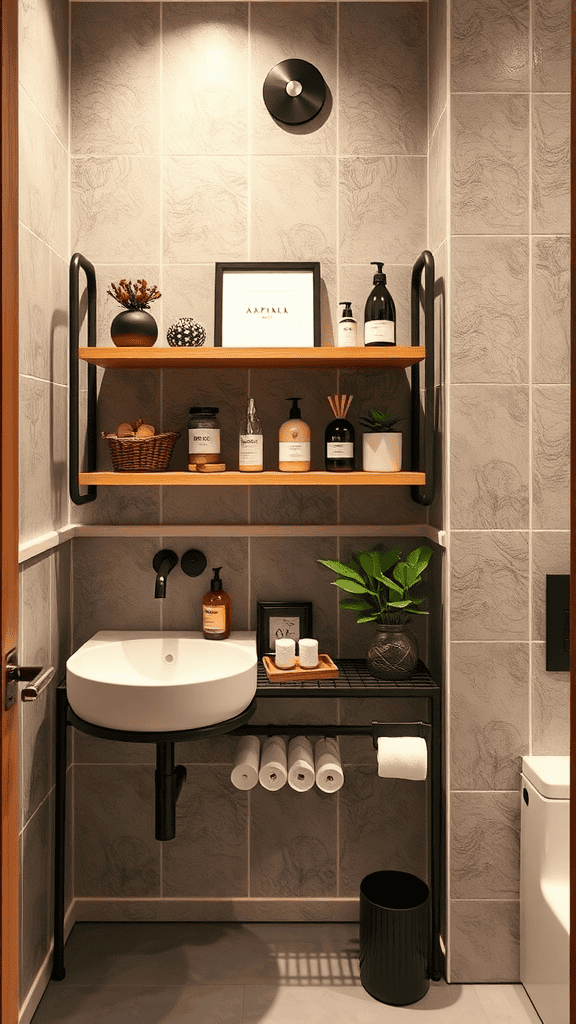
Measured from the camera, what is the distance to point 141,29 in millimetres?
2080

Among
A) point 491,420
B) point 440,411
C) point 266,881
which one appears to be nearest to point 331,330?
point 440,411

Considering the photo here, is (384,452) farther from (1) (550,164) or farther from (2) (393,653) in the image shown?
(1) (550,164)

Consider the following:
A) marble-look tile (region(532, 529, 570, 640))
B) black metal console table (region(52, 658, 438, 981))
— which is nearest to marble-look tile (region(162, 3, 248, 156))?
marble-look tile (region(532, 529, 570, 640))

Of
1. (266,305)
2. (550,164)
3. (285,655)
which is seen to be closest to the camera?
(550,164)

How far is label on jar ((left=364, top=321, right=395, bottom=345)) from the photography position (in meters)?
1.92

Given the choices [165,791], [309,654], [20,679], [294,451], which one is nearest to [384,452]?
[294,451]

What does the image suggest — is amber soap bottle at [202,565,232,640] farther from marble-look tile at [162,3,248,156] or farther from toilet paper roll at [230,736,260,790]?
marble-look tile at [162,3,248,156]

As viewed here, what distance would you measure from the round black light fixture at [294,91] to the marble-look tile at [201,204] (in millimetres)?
164

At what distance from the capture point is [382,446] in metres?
1.94

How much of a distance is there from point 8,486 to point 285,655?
0.99 m

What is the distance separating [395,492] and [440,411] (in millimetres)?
300

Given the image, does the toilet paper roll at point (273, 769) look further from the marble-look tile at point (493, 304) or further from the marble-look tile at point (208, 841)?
the marble-look tile at point (493, 304)

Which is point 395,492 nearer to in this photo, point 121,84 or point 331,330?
point 331,330

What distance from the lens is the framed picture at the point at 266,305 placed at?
2.06 m
